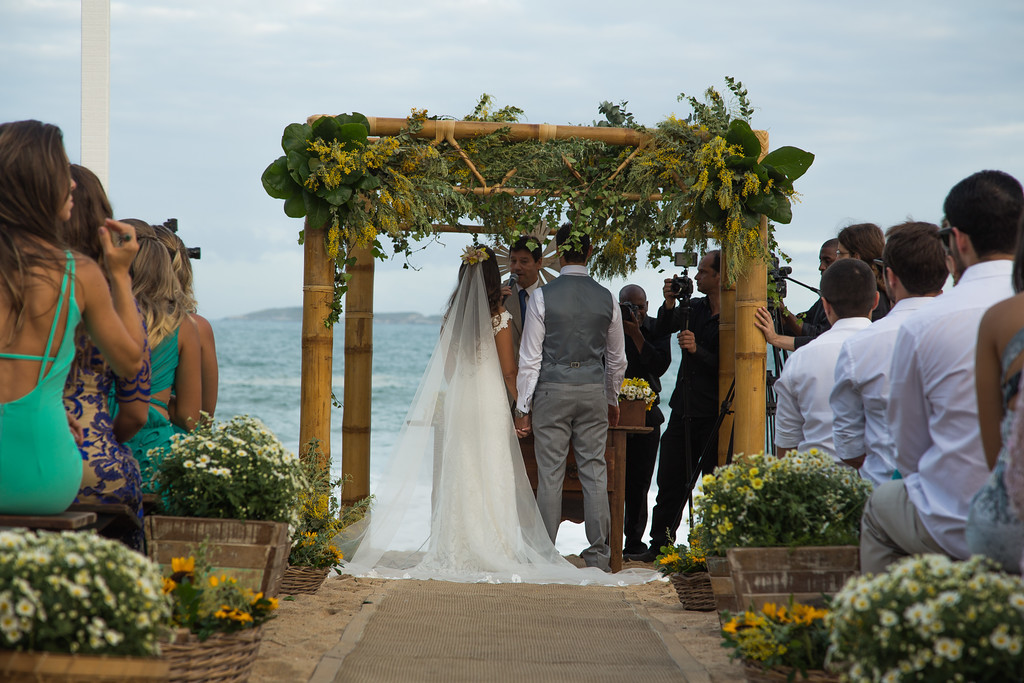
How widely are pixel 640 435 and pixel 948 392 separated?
4270 mm

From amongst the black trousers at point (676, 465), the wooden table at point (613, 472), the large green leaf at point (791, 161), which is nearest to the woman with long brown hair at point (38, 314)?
the large green leaf at point (791, 161)

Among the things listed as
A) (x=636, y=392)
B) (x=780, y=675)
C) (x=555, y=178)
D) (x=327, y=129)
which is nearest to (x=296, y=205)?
(x=327, y=129)

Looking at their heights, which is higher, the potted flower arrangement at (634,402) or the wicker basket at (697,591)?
the potted flower arrangement at (634,402)

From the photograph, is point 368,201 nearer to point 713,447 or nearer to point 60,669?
point 713,447

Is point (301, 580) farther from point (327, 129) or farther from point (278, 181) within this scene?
point (327, 129)

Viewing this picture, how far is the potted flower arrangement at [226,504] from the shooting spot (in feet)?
11.4

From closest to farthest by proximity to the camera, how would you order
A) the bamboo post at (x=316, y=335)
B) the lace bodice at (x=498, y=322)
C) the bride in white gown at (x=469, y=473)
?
the bamboo post at (x=316, y=335) < the bride in white gown at (x=469, y=473) < the lace bodice at (x=498, y=322)

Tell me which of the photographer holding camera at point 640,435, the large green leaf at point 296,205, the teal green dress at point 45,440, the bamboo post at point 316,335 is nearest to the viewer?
the teal green dress at point 45,440

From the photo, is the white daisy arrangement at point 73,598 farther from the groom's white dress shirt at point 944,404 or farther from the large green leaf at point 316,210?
the large green leaf at point 316,210

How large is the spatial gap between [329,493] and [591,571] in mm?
1576

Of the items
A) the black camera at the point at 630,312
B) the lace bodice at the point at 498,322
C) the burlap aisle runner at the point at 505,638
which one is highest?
the black camera at the point at 630,312

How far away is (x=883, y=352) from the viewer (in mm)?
3510

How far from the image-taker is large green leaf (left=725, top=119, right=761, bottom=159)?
203 inches

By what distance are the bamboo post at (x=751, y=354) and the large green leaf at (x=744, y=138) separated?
111 millimetres
